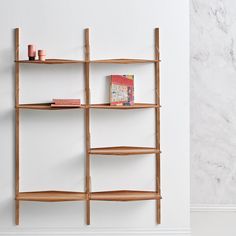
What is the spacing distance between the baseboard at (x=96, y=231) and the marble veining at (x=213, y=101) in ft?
2.33

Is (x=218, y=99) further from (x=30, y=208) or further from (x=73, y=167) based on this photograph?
(x=30, y=208)

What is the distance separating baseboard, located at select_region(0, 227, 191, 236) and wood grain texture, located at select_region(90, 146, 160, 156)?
2.08ft

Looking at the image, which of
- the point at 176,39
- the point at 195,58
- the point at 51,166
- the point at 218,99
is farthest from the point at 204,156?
the point at 51,166

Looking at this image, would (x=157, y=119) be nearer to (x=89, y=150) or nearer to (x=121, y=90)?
(x=121, y=90)

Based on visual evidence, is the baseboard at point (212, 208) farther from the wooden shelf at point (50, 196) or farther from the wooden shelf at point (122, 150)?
the wooden shelf at point (50, 196)

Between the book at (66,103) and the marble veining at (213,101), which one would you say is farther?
the marble veining at (213,101)

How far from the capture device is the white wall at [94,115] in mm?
3414

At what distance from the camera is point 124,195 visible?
332cm

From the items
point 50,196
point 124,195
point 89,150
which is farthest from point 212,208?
point 50,196

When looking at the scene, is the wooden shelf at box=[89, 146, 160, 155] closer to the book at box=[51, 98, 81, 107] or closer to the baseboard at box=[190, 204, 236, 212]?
the book at box=[51, 98, 81, 107]

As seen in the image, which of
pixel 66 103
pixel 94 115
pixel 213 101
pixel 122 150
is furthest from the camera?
pixel 213 101

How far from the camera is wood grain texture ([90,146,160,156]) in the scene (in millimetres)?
3234

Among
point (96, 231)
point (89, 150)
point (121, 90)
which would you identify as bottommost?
point (96, 231)

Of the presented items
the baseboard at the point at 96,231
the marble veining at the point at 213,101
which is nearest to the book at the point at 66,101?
the baseboard at the point at 96,231
